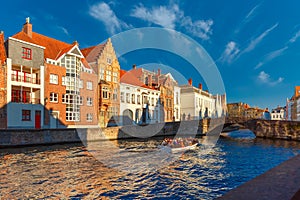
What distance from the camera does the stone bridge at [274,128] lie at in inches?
1426

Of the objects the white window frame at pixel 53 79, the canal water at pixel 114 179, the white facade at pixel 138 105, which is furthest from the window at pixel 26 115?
the white facade at pixel 138 105

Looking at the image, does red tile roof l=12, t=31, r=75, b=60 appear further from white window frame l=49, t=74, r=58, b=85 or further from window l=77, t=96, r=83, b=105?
window l=77, t=96, r=83, b=105

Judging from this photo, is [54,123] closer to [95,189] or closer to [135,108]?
[135,108]

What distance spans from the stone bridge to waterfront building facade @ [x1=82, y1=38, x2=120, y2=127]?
2688 cm

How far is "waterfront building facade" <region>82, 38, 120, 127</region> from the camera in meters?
39.4

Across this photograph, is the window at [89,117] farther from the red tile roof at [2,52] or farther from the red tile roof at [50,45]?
the red tile roof at [2,52]

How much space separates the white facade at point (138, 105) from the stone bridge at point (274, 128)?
19.9m

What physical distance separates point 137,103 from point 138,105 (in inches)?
22.4

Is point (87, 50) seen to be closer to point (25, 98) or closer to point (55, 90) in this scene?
point (55, 90)

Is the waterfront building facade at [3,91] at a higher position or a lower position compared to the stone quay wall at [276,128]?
higher

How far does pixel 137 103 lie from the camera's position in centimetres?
4741

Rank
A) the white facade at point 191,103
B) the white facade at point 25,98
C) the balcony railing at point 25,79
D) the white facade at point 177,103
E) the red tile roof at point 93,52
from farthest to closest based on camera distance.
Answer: the white facade at point 191,103 → the white facade at point 177,103 → the red tile roof at point 93,52 → the balcony railing at point 25,79 → the white facade at point 25,98

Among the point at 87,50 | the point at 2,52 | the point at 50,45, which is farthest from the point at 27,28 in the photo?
the point at 87,50

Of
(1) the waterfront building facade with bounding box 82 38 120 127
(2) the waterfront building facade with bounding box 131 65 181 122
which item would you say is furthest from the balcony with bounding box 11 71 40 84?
(2) the waterfront building facade with bounding box 131 65 181 122
